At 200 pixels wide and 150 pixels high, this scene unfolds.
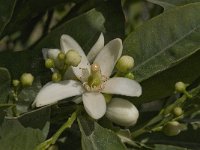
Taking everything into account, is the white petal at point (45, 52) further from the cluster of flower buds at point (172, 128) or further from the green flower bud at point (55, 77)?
the cluster of flower buds at point (172, 128)

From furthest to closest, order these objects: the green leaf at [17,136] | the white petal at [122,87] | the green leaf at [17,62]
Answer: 1. the green leaf at [17,62]
2. the white petal at [122,87]
3. the green leaf at [17,136]

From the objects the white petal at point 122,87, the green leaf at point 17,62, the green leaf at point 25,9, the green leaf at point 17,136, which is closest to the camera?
the green leaf at point 17,136

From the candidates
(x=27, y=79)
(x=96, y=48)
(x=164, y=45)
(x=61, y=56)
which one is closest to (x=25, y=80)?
(x=27, y=79)

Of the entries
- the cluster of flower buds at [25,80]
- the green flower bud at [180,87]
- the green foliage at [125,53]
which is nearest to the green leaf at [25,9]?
the green foliage at [125,53]

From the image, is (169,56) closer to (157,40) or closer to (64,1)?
(157,40)

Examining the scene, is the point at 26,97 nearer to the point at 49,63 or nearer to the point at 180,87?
the point at 49,63

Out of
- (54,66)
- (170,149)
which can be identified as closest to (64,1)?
(54,66)
